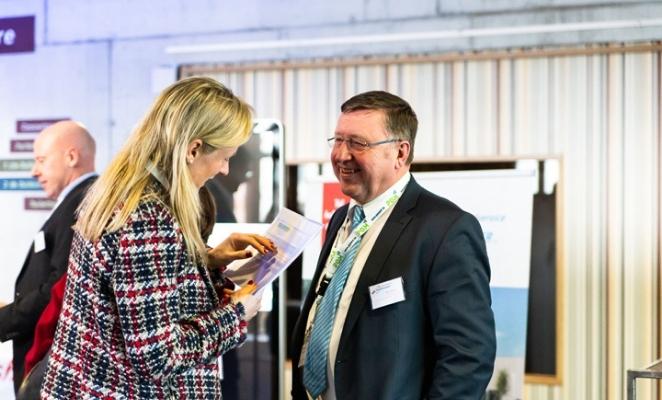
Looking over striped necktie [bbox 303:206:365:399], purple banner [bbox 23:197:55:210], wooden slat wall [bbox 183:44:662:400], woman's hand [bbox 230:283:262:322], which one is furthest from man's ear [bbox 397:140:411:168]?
purple banner [bbox 23:197:55:210]

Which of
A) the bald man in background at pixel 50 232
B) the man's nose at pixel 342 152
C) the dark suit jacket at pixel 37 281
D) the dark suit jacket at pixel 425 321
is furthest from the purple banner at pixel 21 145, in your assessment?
the dark suit jacket at pixel 425 321

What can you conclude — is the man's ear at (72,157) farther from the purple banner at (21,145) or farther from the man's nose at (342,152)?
the purple banner at (21,145)

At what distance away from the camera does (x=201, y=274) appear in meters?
1.69

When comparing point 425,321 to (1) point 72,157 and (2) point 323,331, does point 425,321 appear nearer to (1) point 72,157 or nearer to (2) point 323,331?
(2) point 323,331

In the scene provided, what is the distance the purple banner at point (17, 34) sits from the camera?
4.77 meters

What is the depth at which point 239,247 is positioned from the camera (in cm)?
204

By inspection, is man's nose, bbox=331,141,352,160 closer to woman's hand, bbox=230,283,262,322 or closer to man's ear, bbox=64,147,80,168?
woman's hand, bbox=230,283,262,322

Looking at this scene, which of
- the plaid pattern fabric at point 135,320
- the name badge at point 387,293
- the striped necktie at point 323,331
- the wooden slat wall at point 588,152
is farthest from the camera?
the wooden slat wall at point 588,152

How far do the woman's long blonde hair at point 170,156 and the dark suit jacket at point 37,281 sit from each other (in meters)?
1.40

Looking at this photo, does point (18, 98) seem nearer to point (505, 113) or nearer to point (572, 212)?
point (505, 113)

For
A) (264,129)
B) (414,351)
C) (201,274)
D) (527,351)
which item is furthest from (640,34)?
(201,274)

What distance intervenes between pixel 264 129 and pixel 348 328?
130cm

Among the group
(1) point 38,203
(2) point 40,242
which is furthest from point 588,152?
(1) point 38,203

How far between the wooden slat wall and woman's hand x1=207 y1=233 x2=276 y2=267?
210 centimetres
